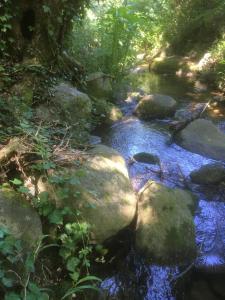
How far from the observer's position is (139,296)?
3.00 m

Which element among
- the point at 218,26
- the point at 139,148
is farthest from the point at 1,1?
the point at 218,26

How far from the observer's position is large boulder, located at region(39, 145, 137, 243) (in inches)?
115

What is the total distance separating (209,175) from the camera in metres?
4.66

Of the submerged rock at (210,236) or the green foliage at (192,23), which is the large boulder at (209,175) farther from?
the green foliage at (192,23)

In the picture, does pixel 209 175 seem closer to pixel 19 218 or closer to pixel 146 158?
pixel 146 158

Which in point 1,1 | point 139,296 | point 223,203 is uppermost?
point 1,1

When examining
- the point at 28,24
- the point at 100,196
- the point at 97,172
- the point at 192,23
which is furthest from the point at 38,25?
the point at 192,23

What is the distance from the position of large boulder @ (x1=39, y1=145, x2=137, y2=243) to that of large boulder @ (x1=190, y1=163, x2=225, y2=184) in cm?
164

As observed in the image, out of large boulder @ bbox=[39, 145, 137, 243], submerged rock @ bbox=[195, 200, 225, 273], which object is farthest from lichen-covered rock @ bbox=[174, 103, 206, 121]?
large boulder @ bbox=[39, 145, 137, 243]

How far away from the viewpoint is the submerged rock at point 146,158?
514 centimetres

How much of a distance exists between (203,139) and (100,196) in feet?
10.8

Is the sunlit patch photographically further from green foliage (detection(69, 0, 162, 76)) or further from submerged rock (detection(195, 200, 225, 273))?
green foliage (detection(69, 0, 162, 76))

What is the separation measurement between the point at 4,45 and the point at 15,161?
2188 millimetres

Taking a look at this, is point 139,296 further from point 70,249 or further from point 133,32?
point 133,32
